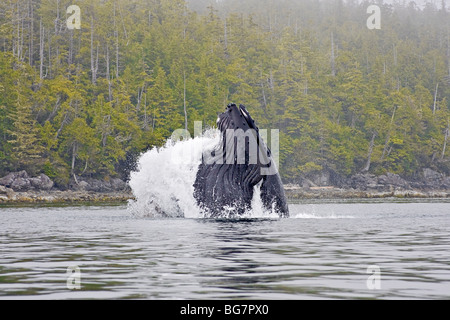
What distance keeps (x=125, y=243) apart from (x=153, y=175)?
11.4 m

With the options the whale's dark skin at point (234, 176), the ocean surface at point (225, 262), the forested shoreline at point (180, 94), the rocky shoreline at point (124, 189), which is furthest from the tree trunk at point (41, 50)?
the ocean surface at point (225, 262)

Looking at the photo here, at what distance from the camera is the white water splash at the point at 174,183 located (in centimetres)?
2677

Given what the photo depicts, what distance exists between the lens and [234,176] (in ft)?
83.4

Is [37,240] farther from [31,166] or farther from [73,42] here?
[73,42]

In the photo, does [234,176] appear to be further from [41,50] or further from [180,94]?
[180,94]

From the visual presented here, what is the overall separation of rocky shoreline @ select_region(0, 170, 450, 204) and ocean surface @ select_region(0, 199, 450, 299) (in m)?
45.6

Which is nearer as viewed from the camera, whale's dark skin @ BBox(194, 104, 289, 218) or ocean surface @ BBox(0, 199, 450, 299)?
ocean surface @ BBox(0, 199, 450, 299)

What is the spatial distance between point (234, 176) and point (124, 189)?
61.9m

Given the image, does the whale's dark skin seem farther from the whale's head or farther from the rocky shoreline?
the rocky shoreline

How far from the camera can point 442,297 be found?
1030 cm

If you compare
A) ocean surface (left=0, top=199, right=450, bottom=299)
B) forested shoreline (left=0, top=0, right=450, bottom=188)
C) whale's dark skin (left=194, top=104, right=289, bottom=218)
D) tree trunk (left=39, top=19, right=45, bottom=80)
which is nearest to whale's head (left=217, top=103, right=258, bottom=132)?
whale's dark skin (left=194, top=104, right=289, bottom=218)

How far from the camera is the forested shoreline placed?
89.6 m

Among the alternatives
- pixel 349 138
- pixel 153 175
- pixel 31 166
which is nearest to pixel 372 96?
pixel 349 138

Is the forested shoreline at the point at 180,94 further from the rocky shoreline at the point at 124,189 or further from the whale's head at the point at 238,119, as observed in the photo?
the whale's head at the point at 238,119
